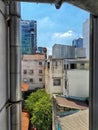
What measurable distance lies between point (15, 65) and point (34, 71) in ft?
78.5

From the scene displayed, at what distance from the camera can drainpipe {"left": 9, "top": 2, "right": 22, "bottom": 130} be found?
11.8ft

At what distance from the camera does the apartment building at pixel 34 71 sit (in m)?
27.0

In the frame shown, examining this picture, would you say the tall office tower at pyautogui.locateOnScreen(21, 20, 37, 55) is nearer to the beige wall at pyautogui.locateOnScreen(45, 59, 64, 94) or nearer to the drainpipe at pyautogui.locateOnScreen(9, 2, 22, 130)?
the beige wall at pyautogui.locateOnScreen(45, 59, 64, 94)

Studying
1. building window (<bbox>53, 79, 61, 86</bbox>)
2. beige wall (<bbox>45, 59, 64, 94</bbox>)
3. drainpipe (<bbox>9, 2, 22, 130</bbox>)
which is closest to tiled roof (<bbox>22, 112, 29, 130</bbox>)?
beige wall (<bbox>45, 59, 64, 94</bbox>)

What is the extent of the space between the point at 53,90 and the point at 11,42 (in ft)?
48.9

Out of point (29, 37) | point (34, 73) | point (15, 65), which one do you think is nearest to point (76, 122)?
point (15, 65)

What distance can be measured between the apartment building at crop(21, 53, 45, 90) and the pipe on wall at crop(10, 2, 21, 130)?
75.7 feet

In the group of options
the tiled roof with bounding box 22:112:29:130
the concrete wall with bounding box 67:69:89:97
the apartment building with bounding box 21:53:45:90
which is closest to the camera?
the concrete wall with bounding box 67:69:89:97

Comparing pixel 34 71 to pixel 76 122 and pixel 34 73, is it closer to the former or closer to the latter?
pixel 34 73

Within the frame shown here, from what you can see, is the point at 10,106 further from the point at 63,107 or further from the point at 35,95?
the point at 35,95

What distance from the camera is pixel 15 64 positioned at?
363cm

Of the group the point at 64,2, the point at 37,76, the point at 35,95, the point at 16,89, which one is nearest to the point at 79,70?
the point at 35,95

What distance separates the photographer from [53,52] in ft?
62.6

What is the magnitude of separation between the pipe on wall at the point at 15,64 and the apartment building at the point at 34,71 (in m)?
23.1
